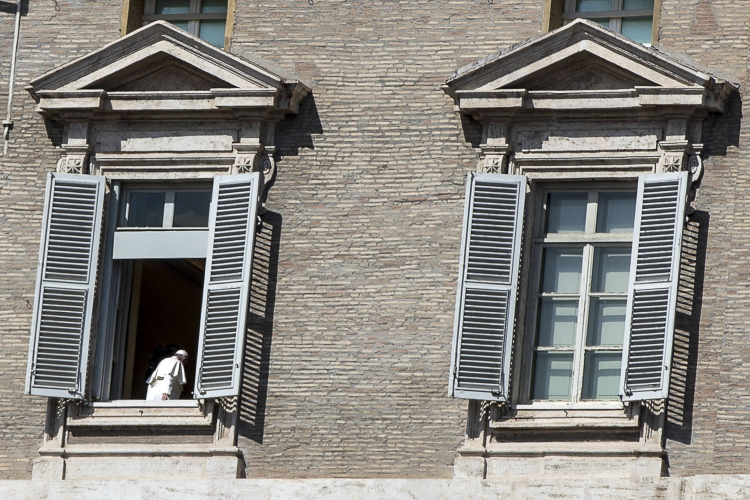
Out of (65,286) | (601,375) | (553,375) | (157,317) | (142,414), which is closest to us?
(601,375)

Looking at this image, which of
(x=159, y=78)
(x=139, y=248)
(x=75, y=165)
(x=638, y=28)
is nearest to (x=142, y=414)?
(x=139, y=248)

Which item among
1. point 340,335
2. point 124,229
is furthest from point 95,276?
point 340,335

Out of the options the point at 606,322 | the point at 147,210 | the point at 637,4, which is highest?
the point at 637,4

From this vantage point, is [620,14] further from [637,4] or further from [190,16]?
[190,16]

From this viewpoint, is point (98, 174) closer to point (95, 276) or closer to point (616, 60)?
point (95, 276)

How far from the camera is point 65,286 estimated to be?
22.0m

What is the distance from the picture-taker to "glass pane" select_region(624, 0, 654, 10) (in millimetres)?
22109

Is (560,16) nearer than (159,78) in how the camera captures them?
Yes

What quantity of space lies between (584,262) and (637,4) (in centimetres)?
242

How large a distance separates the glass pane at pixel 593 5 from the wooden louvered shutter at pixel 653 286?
199cm

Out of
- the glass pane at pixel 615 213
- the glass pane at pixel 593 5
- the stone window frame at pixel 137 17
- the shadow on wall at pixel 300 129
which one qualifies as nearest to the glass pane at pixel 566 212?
the glass pane at pixel 615 213

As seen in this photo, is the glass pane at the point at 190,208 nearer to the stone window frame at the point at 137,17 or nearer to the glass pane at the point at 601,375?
the stone window frame at the point at 137,17

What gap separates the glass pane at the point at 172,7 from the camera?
23250 millimetres

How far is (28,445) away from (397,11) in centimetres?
496
